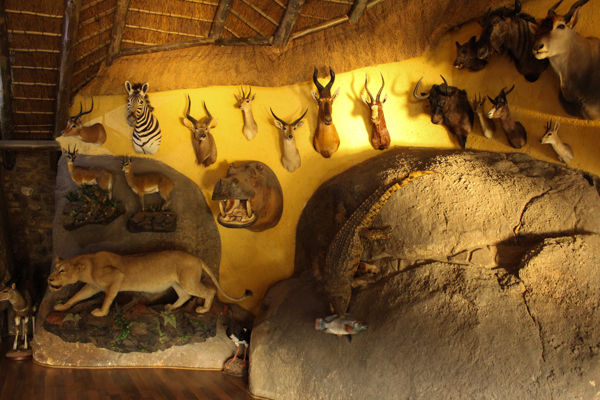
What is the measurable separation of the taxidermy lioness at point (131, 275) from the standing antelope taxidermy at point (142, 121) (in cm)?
148

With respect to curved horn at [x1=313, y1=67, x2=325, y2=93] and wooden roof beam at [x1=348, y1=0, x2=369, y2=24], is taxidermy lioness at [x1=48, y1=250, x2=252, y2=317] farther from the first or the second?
wooden roof beam at [x1=348, y1=0, x2=369, y2=24]

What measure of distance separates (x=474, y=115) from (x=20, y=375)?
558cm

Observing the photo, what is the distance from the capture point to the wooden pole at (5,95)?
450 cm

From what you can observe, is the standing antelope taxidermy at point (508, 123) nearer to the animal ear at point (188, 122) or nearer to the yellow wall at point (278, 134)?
the yellow wall at point (278, 134)

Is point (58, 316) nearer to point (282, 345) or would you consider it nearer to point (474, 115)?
point (282, 345)

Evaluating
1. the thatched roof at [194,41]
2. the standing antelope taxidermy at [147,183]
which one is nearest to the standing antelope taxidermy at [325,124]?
the thatched roof at [194,41]

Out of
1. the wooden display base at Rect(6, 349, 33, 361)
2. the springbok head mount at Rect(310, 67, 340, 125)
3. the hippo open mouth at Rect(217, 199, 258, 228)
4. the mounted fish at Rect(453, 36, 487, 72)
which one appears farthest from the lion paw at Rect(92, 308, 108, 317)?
the mounted fish at Rect(453, 36, 487, 72)

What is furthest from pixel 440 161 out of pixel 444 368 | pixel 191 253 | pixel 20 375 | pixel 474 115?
pixel 20 375

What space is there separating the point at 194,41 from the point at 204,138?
1.43 metres

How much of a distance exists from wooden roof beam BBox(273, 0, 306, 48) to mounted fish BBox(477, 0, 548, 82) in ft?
7.12

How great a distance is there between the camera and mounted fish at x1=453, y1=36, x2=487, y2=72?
411cm

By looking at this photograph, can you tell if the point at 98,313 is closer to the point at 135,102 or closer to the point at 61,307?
the point at 61,307

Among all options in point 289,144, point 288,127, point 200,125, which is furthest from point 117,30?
point 289,144

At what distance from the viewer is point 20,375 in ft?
13.3
